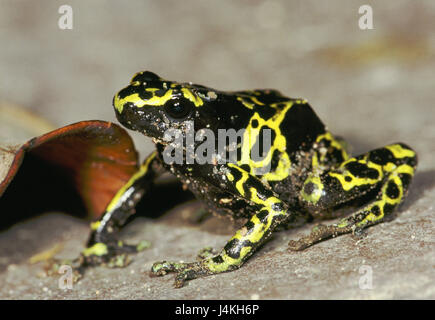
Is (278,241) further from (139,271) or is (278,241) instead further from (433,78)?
(433,78)

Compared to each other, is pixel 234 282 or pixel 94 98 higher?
pixel 94 98

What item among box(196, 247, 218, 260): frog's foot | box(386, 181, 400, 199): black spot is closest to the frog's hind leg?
box(386, 181, 400, 199): black spot

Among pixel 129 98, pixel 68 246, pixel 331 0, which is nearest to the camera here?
pixel 129 98

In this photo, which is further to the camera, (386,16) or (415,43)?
(386,16)

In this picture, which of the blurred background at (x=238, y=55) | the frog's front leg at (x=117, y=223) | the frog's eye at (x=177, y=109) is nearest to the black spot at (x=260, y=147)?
the frog's eye at (x=177, y=109)

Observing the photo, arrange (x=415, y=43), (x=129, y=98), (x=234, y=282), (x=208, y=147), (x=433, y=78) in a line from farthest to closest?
1. (x=415, y=43)
2. (x=433, y=78)
3. (x=208, y=147)
4. (x=129, y=98)
5. (x=234, y=282)

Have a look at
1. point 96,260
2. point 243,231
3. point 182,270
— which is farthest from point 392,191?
point 96,260

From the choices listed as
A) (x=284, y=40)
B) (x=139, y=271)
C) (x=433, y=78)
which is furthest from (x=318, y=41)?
(x=139, y=271)
